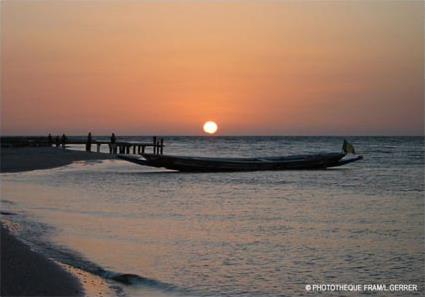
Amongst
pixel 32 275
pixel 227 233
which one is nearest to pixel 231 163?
pixel 227 233

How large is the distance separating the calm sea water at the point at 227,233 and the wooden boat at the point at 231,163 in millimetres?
7190

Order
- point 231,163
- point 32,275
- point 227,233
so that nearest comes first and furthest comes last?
point 32,275 → point 227,233 → point 231,163

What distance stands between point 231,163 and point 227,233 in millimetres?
19944

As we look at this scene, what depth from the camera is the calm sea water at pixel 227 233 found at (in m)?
8.65

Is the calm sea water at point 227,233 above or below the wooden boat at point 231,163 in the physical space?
below

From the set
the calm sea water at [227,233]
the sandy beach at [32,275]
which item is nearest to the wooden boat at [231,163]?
the calm sea water at [227,233]

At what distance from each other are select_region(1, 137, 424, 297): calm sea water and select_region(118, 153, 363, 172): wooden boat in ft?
23.6

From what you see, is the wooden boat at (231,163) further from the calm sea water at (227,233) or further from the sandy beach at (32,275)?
the sandy beach at (32,275)

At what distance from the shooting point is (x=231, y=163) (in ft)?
105

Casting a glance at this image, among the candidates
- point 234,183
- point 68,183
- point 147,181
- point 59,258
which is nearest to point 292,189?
point 234,183

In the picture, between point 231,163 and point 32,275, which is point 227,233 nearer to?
point 32,275

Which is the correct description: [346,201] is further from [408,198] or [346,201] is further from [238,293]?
[238,293]

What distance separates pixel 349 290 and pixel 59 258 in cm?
464

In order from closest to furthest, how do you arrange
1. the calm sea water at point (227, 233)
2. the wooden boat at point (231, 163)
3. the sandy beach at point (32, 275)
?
the sandy beach at point (32, 275) → the calm sea water at point (227, 233) → the wooden boat at point (231, 163)
